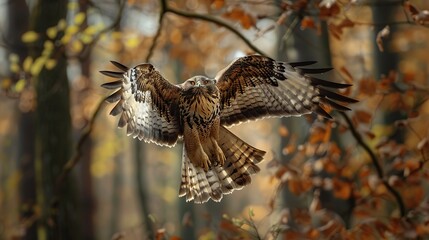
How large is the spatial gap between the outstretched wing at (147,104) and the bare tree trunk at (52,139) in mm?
1871

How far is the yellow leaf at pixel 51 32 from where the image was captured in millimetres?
6882

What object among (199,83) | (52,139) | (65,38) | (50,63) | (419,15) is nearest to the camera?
(419,15)

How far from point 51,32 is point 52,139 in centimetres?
118

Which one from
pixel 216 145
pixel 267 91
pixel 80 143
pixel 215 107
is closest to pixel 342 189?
pixel 267 91

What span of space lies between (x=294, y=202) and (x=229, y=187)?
2.13 meters

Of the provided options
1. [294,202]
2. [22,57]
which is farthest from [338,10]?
[22,57]

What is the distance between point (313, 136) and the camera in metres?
6.00

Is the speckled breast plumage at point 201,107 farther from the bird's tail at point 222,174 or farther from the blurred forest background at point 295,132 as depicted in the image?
the blurred forest background at point 295,132

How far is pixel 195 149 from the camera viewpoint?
5.53 metres

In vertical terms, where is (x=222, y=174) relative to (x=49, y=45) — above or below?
below

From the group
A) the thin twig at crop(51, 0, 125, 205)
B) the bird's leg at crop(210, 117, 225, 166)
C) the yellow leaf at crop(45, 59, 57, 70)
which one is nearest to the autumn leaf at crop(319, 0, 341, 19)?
the bird's leg at crop(210, 117, 225, 166)

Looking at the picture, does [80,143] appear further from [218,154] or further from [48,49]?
[218,154]

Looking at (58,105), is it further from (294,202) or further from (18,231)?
(294,202)

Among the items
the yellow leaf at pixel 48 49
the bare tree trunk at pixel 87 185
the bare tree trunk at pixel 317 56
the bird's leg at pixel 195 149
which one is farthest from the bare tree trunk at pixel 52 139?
the bare tree trunk at pixel 87 185
